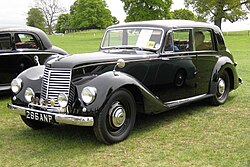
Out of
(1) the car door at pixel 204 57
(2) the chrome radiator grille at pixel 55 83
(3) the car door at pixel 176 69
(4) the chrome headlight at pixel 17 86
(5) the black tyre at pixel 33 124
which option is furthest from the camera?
(1) the car door at pixel 204 57

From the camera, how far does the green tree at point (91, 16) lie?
6612 cm

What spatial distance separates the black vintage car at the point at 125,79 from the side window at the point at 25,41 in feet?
8.27

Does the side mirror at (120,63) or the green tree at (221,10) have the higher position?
the green tree at (221,10)

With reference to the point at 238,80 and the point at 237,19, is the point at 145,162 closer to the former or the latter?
the point at 238,80

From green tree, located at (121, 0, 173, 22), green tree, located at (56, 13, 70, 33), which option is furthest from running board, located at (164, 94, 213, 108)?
green tree, located at (56, 13, 70, 33)

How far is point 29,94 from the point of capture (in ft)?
16.1

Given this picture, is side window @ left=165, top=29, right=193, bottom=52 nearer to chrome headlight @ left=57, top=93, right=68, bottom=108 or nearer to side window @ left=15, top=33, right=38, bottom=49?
chrome headlight @ left=57, top=93, right=68, bottom=108

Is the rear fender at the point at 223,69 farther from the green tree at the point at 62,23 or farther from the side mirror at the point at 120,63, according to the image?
the green tree at the point at 62,23

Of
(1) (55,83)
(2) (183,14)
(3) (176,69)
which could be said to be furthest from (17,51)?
(2) (183,14)

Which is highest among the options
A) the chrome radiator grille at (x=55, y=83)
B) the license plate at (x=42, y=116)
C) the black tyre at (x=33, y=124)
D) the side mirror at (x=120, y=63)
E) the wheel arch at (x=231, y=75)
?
the side mirror at (x=120, y=63)

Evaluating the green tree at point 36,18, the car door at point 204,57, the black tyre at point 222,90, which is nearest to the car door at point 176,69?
the car door at point 204,57

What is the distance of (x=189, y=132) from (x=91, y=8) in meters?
64.2

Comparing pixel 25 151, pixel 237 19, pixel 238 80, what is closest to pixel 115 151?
pixel 25 151

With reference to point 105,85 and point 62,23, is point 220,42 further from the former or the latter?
point 62,23
